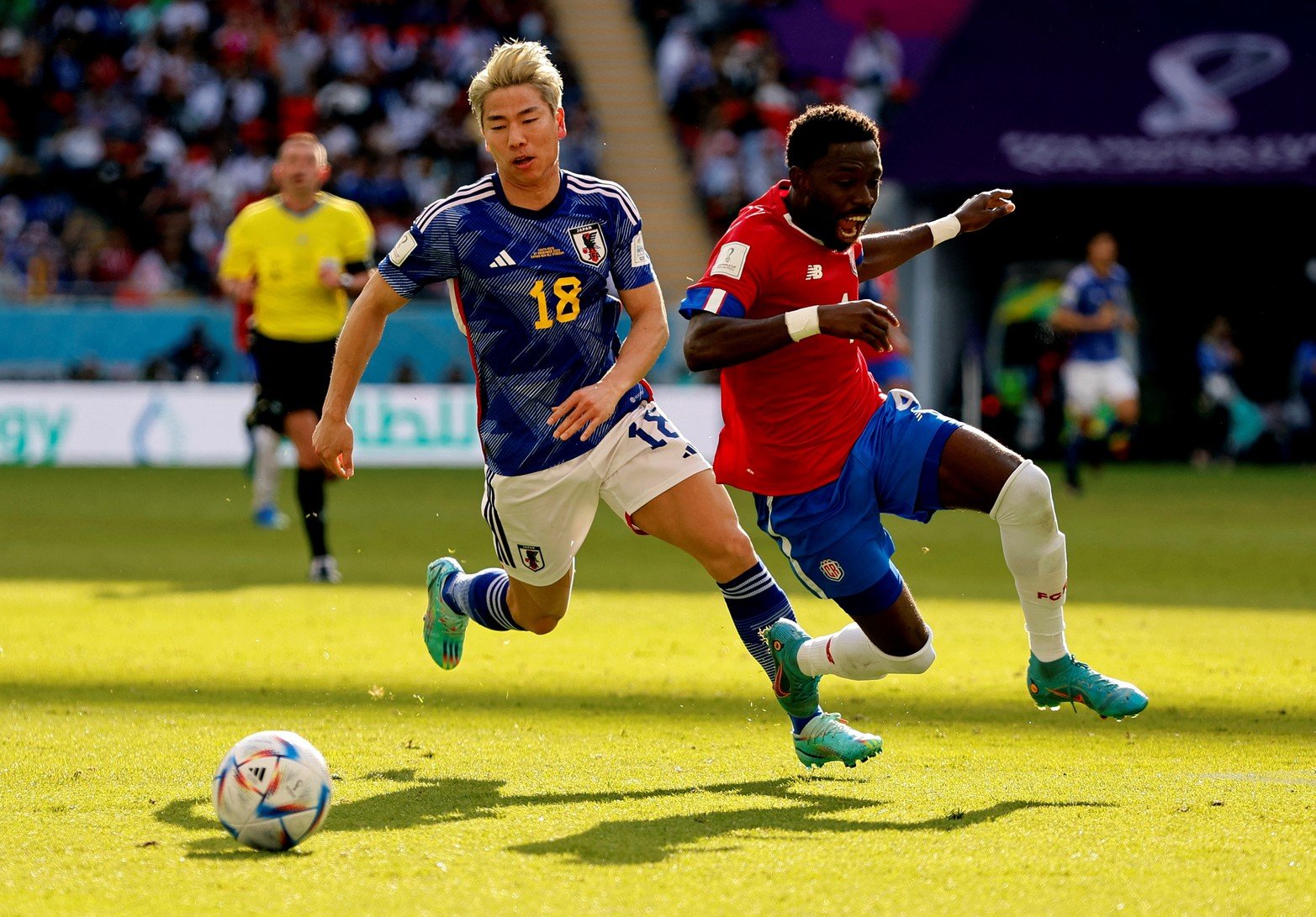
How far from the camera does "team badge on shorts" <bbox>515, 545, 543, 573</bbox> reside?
588cm

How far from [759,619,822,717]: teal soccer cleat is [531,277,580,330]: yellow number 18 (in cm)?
116

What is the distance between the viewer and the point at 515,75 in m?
5.52

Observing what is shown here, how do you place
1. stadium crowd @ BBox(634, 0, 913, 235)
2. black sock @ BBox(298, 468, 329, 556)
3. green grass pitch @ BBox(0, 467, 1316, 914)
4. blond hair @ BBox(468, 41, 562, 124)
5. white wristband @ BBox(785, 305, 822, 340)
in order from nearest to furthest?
green grass pitch @ BBox(0, 467, 1316, 914) → white wristband @ BBox(785, 305, 822, 340) → blond hair @ BBox(468, 41, 562, 124) → black sock @ BBox(298, 468, 329, 556) → stadium crowd @ BBox(634, 0, 913, 235)

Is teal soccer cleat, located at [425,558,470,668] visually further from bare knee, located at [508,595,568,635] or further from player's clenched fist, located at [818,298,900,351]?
player's clenched fist, located at [818,298,900,351]

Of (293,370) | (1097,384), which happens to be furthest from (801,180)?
(1097,384)

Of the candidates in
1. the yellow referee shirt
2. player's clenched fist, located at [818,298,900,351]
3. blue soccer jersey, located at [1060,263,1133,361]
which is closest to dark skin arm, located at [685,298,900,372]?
player's clenched fist, located at [818,298,900,351]

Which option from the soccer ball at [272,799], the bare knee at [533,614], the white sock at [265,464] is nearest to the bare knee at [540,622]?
the bare knee at [533,614]

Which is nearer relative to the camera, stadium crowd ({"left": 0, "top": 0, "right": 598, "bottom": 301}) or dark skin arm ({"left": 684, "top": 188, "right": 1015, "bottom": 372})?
dark skin arm ({"left": 684, "top": 188, "right": 1015, "bottom": 372})

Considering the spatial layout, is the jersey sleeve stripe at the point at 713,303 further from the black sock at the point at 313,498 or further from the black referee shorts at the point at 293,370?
the black referee shorts at the point at 293,370

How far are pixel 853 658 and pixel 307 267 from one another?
641cm

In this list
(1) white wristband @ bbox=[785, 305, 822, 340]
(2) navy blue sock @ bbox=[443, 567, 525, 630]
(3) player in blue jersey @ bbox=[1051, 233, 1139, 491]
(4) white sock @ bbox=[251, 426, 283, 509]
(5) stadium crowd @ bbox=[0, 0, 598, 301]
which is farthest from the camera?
(5) stadium crowd @ bbox=[0, 0, 598, 301]

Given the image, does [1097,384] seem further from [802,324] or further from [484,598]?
[802,324]

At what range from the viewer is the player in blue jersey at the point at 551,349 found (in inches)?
218

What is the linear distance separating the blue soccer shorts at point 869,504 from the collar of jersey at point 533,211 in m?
1.14
